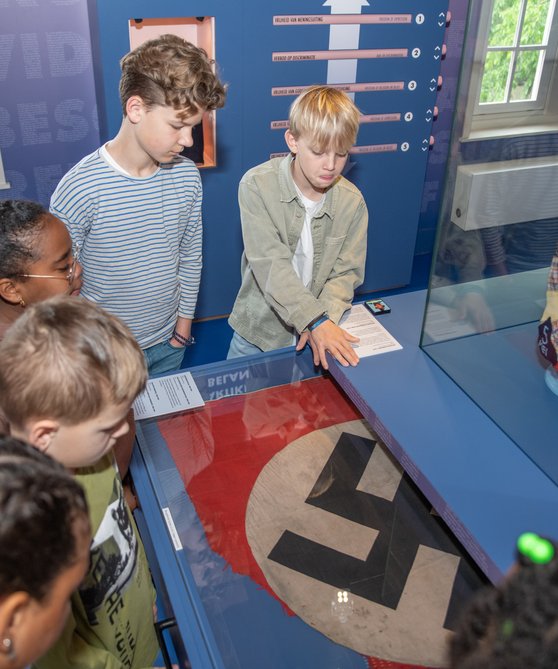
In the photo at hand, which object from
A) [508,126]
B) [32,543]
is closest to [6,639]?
[32,543]

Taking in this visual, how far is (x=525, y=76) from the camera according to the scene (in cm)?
145

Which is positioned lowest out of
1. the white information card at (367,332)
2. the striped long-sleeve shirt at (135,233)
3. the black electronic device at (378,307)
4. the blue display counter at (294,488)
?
the blue display counter at (294,488)

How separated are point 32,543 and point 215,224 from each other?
101 inches

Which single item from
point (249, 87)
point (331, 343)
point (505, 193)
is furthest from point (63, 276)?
point (249, 87)

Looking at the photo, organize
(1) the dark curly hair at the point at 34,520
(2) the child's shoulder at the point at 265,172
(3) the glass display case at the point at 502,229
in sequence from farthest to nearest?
(2) the child's shoulder at the point at 265,172, (3) the glass display case at the point at 502,229, (1) the dark curly hair at the point at 34,520

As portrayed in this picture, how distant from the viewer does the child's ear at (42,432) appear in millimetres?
947

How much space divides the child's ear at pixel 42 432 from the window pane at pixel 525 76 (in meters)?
1.16

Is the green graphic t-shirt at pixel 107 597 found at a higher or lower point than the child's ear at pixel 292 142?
lower

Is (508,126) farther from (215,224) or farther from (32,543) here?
(215,224)

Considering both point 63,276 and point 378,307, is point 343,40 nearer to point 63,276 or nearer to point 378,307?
point 378,307

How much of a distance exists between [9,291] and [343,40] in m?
2.22

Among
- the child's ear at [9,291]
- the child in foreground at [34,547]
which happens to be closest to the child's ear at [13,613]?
the child in foreground at [34,547]

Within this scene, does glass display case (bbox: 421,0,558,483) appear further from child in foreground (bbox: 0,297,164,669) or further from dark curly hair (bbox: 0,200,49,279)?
dark curly hair (bbox: 0,200,49,279)

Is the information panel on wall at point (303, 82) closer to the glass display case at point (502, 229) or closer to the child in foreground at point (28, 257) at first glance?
the child in foreground at point (28, 257)
